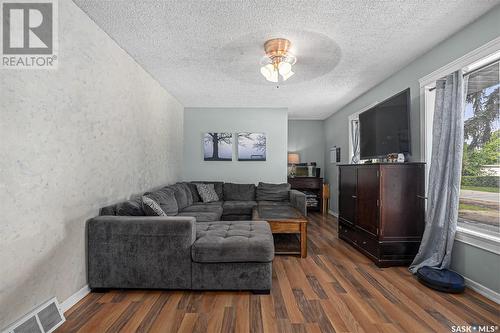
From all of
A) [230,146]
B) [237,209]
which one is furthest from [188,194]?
[230,146]

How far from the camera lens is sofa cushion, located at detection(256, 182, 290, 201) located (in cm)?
489

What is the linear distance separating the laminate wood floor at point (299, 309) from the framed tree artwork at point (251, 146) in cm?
317

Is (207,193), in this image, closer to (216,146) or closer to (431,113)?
(216,146)

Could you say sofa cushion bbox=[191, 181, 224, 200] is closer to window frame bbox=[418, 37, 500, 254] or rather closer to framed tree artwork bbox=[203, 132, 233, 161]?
framed tree artwork bbox=[203, 132, 233, 161]

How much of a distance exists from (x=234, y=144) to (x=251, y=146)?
0.38m

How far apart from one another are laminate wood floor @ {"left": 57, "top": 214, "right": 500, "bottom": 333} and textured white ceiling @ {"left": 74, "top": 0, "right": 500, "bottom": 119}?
8.06 ft

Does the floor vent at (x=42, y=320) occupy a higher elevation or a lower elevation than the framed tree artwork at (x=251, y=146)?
lower

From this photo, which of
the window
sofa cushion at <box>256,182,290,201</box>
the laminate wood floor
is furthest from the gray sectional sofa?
sofa cushion at <box>256,182,290,201</box>

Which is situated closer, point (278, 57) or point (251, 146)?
point (278, 57)

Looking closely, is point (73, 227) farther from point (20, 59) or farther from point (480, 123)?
point (480, 123)

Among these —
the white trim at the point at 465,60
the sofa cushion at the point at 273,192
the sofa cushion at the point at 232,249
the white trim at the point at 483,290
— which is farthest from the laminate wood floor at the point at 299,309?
the sofa cushion at the point at 273,192

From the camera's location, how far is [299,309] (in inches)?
77.1

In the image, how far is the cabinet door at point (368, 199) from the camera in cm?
297

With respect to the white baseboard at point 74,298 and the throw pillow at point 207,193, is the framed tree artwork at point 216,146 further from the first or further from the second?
the white baseboard at point 74,298
